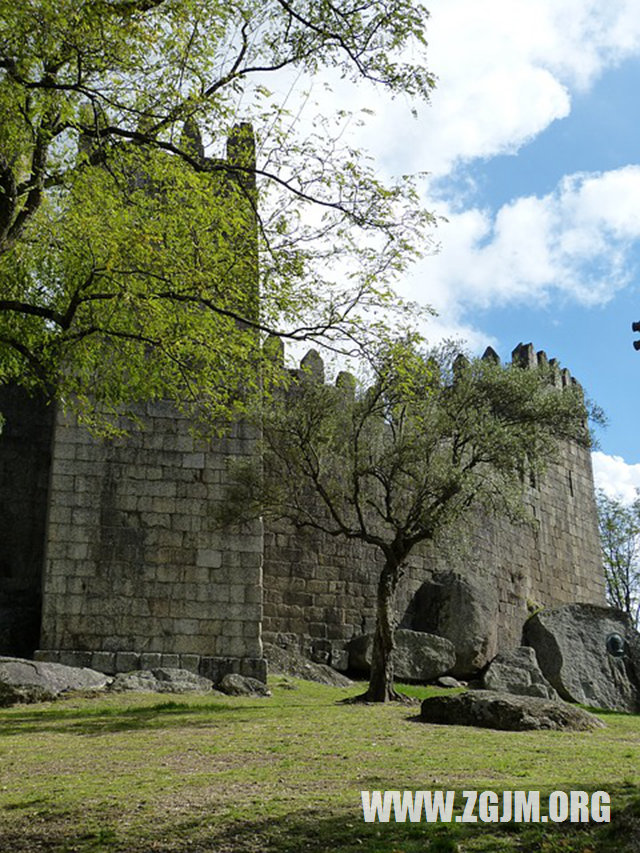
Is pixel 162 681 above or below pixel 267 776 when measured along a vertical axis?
above

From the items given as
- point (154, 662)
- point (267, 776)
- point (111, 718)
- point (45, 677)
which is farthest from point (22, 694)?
point (267, 776)

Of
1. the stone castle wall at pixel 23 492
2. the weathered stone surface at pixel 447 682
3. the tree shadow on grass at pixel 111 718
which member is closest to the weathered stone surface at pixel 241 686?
the tree shadow on grass at pixel 111 718

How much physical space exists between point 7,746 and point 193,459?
23.4 ft

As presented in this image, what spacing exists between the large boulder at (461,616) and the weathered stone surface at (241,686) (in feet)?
15.0

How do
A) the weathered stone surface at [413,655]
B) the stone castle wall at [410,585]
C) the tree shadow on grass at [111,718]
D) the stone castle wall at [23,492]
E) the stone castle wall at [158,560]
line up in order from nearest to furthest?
the tree shadow on grass at [111,718]
the stone castle wall at [158,560]
the stone castle wall at [23,492]
the weathered stone surface at [413,655]
the stone castle wall at [410,585]

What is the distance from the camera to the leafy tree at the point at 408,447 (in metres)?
13.8

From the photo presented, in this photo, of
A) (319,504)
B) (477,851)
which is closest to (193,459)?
(319,504)

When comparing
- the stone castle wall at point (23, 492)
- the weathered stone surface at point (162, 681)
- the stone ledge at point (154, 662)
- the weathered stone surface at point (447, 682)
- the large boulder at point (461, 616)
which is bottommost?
the weathered stone surface at point (447, 682)

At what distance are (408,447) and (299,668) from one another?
4563 millimetres

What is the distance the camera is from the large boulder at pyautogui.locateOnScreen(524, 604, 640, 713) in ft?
52.4

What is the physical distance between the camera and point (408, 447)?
13906 mm

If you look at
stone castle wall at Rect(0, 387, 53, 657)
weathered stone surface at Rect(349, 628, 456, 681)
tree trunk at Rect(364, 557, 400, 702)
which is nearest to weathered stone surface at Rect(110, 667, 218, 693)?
tree trunk at Rect(364, 557, 400, 702)

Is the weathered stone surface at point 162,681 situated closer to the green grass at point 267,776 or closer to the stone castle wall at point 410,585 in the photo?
the green grass at point 267,776

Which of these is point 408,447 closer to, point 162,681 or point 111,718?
point 162,681
